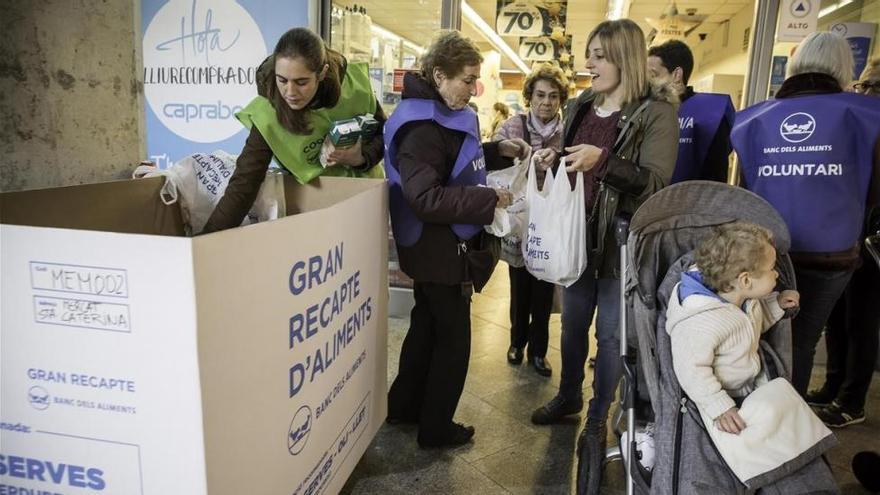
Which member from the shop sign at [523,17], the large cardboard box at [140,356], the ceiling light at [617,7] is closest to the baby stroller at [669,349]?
the large cardboard box at [140,356]

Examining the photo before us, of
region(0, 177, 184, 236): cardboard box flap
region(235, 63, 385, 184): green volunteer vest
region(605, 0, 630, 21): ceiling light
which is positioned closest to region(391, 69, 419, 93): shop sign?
region(235, 63, 385, 184): green volunteer vest

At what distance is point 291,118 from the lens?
1949mm

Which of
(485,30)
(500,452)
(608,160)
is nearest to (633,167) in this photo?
(608,160)

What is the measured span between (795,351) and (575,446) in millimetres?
978

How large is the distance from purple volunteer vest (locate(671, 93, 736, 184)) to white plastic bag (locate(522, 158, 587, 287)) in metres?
1.01

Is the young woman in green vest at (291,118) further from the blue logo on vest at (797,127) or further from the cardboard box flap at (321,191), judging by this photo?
the blue logo on vest at (797,127)

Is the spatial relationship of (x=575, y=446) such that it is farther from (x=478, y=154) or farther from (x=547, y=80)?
(x=547, y=80)

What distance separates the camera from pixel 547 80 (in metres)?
3.15

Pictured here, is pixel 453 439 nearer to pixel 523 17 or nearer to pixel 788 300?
pixel 788 300

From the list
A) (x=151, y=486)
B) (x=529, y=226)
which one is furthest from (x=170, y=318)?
(x=529, y=226)

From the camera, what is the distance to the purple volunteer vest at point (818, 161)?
2.00 m

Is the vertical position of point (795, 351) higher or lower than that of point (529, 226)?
lower

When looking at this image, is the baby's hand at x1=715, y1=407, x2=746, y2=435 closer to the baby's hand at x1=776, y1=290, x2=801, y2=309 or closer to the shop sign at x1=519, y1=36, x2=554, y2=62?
A: the baby's hand at x1=776, y1=290, x2=801, y2=309

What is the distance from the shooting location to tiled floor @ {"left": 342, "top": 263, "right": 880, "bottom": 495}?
2143 mm
